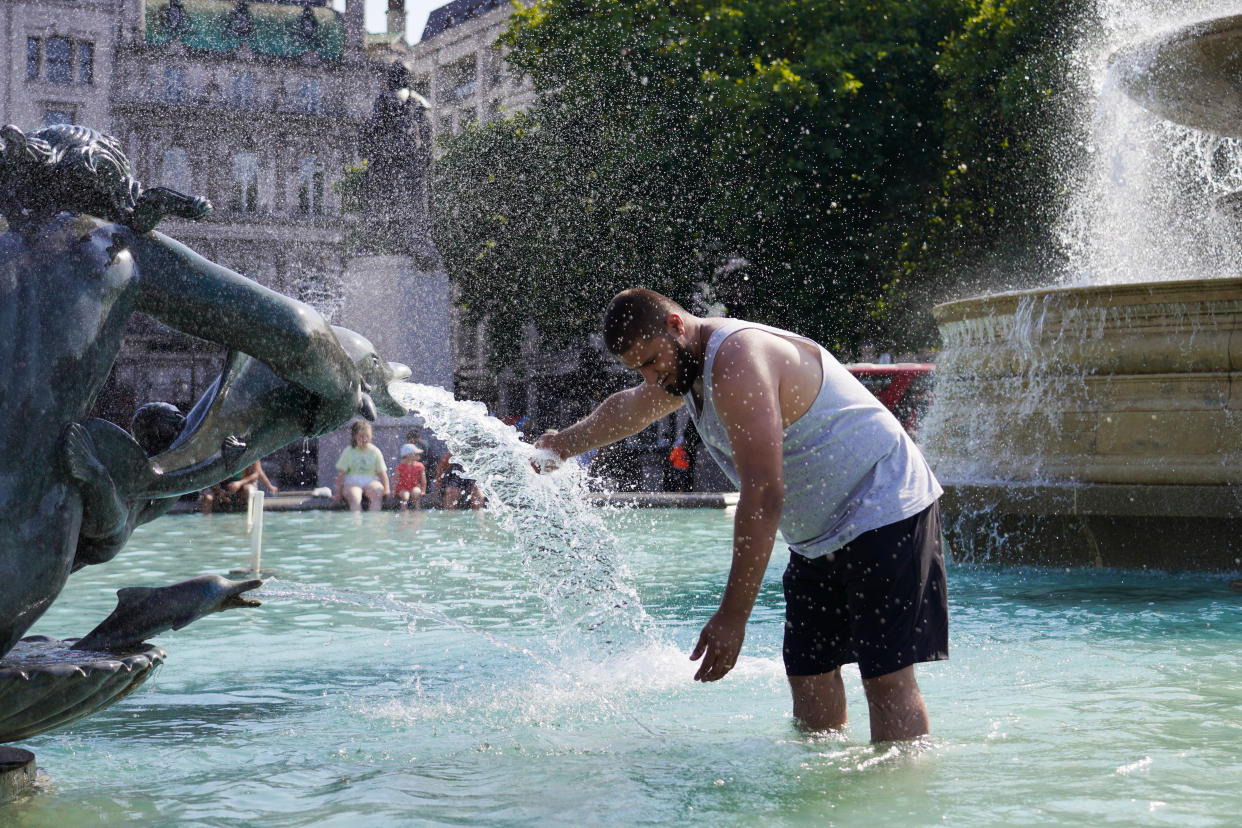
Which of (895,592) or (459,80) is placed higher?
(459,80)

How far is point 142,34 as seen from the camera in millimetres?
55969

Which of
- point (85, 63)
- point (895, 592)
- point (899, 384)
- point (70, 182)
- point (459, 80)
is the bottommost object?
point (895, 592)

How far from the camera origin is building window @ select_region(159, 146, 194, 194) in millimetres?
55188

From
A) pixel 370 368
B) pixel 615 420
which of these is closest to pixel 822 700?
pixel 615 420

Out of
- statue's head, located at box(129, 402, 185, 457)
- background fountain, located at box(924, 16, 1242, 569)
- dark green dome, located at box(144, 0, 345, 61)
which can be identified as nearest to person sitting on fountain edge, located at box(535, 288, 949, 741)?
statue's head, located at box(129, 402, 185, 457)

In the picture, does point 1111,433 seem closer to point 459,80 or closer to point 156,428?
point 156,428

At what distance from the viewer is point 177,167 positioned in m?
55.5

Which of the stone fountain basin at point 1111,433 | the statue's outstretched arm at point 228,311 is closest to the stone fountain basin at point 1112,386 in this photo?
the stone fountain basin at point 1111,433

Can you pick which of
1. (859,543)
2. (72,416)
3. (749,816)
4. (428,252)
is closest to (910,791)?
(749,816)

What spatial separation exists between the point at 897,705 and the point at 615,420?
1.24 m

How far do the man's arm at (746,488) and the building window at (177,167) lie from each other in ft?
181

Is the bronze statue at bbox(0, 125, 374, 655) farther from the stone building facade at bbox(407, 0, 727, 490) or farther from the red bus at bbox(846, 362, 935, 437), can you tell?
the stone building facade at bbox(407, 0, 727, 490)

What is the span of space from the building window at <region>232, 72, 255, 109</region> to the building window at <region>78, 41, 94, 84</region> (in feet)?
19.3

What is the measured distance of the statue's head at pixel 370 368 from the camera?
3.66m
